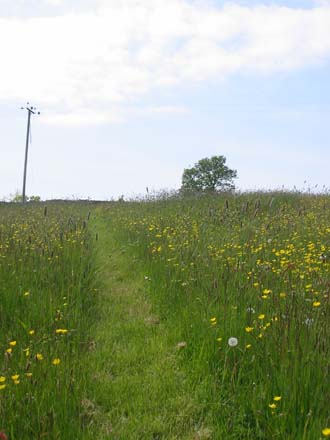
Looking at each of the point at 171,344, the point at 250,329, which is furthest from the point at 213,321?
the point at 250,329

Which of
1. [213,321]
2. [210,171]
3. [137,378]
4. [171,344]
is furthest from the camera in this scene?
[210,171]

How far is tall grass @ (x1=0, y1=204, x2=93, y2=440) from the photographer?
2.50 m

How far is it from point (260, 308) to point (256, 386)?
96 cm

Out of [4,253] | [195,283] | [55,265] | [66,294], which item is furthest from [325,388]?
[4,253]

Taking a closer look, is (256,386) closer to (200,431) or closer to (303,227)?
A: (200,431)

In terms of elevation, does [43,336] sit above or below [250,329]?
below

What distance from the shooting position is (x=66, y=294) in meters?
4.73

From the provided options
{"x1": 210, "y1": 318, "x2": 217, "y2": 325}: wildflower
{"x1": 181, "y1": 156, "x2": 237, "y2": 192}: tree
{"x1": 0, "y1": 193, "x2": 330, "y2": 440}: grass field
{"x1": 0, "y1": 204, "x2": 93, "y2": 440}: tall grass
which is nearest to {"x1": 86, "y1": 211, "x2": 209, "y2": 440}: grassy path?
{"x1": 0, "y1": 193, "x2": 330, "y2": 440}: grass field

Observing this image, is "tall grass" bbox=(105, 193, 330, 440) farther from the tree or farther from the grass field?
the tree

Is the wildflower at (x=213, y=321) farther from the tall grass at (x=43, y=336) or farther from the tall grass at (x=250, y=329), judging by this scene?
the tall grass at (x=43, y=336)

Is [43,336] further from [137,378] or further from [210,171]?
[210,171]

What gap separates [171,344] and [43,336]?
111 cm

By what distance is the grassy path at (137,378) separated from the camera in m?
2.70

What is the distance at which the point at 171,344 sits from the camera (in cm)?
386
